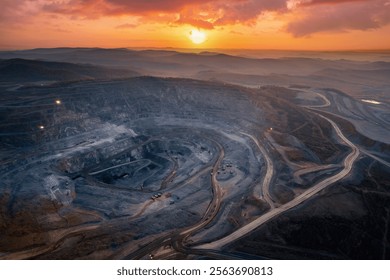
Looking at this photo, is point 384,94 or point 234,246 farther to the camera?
point 384,94

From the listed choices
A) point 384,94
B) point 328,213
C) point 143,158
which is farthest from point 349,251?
point 384,94

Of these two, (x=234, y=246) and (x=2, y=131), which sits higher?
(x=2, y=131)

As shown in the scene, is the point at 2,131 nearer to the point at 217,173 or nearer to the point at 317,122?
the point at 217,173

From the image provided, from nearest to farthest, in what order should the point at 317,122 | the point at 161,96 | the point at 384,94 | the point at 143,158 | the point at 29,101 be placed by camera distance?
the point at 143,158, the point at 29,101, the point at 317,122, the point at 161,96, the point at 384,94

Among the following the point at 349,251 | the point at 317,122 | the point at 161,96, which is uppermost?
the point at 161,96

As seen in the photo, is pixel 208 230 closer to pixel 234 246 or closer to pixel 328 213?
pixel 234 246

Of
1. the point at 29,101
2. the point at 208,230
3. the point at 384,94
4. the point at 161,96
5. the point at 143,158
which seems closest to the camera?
the point at 208,230
